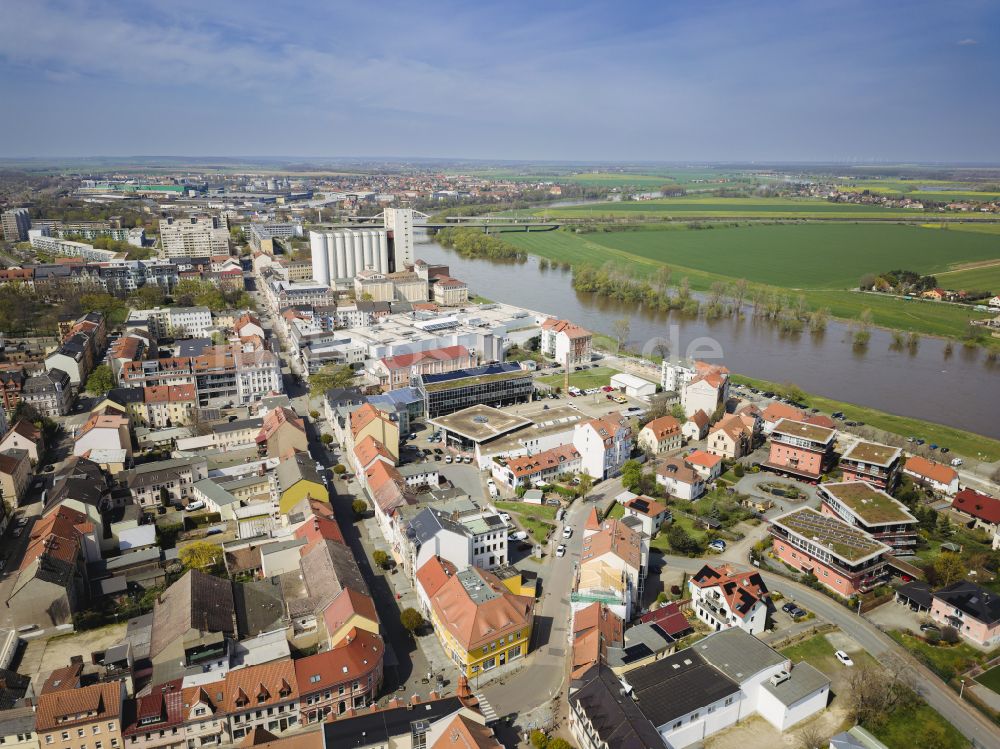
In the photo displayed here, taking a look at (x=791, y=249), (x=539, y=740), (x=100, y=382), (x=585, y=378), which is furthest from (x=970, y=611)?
(x=791, y=249)

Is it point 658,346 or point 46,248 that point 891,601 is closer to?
point 658,346

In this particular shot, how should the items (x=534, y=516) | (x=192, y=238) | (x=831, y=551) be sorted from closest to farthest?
(x=831, y=551)
(x=534, y=516)
(x=192, y=238)

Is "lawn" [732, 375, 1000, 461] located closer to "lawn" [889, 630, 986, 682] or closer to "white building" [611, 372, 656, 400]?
"white building" [611, 372, 656, 400]

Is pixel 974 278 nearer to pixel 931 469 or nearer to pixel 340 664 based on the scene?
pixel 931 469

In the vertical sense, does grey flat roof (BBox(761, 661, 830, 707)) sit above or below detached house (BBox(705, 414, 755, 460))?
below

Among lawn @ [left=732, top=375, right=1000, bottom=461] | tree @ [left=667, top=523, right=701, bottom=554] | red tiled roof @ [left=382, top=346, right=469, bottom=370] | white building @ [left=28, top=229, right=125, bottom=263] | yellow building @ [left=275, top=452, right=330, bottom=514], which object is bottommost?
tree @ [left=667, top=523, right=701, bottom=554]

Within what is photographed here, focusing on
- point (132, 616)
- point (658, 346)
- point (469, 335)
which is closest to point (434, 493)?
point (132, 616)

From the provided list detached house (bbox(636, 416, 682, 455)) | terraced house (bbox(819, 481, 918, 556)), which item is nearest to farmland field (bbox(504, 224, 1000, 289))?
detached house (bbox(636, 416, 682, 455))
